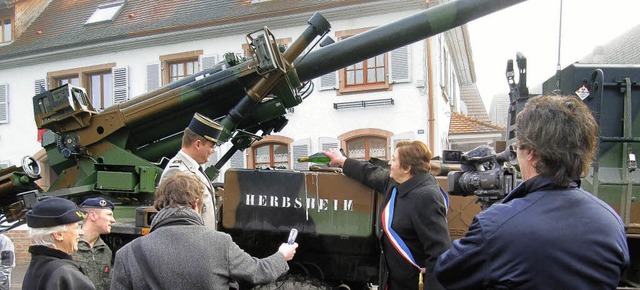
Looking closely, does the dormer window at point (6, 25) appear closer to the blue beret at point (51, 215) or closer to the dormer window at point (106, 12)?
the dormer window at point (106, 12)

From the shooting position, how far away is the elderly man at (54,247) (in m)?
2.70

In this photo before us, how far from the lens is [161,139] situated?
18.7 ft

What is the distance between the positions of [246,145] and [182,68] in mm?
9988

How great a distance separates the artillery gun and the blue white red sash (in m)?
0.54

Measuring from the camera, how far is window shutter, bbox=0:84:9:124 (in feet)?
53.9

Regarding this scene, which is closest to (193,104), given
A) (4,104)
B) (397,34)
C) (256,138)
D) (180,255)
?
(256,138)

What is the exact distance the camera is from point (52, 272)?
8.89 ft

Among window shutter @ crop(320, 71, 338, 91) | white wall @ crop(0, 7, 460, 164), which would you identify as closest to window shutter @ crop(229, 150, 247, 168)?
white wall @ crop(0, 7, 460, 164)

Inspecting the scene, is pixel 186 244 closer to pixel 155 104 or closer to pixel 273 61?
pixel 273 61

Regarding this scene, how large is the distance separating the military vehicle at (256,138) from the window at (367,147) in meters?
7.92

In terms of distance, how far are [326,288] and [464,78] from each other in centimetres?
2240

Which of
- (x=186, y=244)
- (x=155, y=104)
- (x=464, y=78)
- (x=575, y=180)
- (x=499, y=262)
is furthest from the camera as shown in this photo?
(x=464, y=78)

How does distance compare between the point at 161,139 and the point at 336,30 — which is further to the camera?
the point at 336,30

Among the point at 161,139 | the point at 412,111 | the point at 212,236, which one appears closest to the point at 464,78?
the point at 412,111
